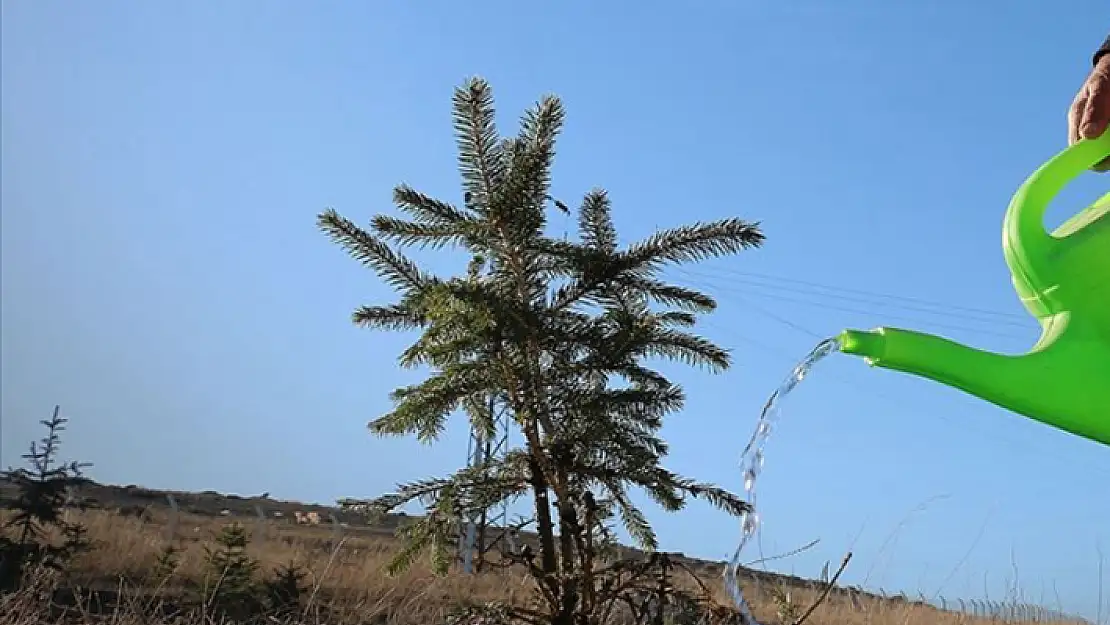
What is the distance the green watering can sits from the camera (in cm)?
133

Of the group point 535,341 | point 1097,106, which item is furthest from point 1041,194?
point 535,341

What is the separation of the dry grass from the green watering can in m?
1.33

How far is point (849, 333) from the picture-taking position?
1336 mm

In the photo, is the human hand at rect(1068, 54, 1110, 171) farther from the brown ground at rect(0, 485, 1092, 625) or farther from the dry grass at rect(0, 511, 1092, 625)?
the dry grass at rect(0, 511, 1092, 625)

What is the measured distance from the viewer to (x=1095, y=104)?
4.90ft

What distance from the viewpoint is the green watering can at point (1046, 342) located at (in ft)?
4.35

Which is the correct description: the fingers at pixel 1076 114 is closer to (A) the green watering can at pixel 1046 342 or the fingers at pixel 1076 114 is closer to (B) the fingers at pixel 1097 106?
(B) the fingers at pixel 1097 106

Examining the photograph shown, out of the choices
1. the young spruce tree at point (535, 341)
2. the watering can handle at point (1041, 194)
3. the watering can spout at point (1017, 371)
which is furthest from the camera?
the young spruce tree at point (535, 341)

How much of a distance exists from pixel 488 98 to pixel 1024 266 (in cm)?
171

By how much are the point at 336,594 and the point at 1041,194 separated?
11.2ft

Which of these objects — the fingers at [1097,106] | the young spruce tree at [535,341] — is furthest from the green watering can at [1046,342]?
the young spruce tree at [535,341]

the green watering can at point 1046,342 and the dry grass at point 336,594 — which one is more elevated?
the green watering can at point 1046,342

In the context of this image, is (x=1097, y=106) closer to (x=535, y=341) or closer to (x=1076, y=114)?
(x=1076, y=114)

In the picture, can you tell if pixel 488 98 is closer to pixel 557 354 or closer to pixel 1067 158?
pixel 557 354
